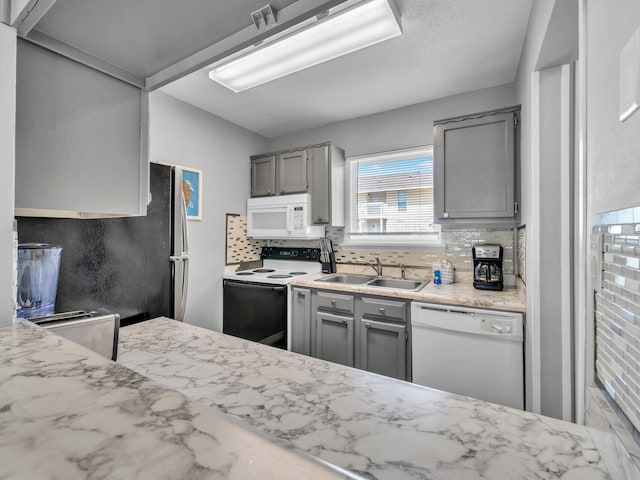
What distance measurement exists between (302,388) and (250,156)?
332 centimetres

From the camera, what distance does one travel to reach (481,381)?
6.24ft

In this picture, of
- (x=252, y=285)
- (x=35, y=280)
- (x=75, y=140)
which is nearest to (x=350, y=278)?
(x=252, y=285)

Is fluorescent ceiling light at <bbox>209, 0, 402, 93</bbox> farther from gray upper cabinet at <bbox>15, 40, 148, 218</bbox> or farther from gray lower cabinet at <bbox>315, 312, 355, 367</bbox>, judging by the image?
gray lower cabinet at <bbox>315, 312, 355, 367</bbox>

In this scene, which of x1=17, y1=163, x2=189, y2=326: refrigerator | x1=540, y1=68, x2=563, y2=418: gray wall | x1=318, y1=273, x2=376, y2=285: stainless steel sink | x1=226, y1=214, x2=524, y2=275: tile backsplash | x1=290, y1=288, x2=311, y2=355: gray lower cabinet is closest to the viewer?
x1=17, y1=163, x2=189, y2=326: refrigerator

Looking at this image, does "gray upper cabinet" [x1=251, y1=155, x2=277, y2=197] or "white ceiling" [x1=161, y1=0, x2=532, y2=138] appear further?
"gray upper cabinet" [x1=251, y1=155, x2=277, y2=197]

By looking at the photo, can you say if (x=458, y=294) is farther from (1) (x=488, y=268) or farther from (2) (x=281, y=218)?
(2) (x=281, y=218)

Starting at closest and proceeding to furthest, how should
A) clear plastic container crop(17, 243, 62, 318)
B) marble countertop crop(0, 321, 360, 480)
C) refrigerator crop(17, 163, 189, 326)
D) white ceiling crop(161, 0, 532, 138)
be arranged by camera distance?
marble countertop crop(0, 321, 360, 480), clear plastic container crop(17, 243, 62, 318), refrigerator crop(17, 163, 189, 326), white ceiling crop(161, 0, 532, 138)

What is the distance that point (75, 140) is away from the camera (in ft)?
2.87

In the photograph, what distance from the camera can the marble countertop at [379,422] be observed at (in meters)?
0.47

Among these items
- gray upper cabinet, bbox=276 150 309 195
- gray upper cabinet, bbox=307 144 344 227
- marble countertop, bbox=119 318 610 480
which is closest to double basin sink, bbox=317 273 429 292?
gray upper cabinet, bbox=307 144 344 227

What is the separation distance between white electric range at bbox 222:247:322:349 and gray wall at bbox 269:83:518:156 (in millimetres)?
1320

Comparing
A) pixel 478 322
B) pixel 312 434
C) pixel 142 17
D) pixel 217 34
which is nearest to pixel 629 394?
pixel 312 434

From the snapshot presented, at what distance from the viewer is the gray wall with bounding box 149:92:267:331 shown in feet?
9.14

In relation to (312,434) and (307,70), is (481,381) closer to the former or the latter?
(312,434)
